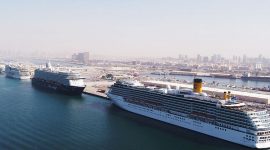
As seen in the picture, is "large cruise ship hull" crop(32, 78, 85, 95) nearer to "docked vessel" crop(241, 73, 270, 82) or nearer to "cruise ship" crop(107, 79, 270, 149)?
"cruise ship" crop(107, 79, 270, 149)

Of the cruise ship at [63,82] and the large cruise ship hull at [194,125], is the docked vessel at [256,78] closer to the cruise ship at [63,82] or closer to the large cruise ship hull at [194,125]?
the cruise ship at [63,82]

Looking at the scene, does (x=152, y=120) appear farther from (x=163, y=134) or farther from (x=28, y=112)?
(x=28, y=112)

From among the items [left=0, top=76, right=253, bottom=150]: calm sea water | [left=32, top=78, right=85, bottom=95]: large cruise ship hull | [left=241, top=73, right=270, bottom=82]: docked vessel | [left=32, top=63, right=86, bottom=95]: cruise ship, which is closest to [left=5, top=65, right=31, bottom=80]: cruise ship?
[left=32, top=78, right=85, bottom=95]: large cruise ship hull

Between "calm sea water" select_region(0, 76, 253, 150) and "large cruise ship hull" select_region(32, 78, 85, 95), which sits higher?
"large cruise ship hull" select_region(32, 78, 85, 95)

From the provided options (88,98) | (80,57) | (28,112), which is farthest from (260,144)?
(80,57)

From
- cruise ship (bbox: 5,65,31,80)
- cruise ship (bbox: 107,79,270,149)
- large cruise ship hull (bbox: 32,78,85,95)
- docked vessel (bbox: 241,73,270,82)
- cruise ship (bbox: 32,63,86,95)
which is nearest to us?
cruise ship (bbox: 107,79,270,149)

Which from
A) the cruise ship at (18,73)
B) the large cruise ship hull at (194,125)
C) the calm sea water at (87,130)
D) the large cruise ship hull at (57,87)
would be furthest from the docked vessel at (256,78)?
the large cruise ship hull at (194,125)

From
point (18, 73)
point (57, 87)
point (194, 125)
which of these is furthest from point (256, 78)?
point (194, 125)
